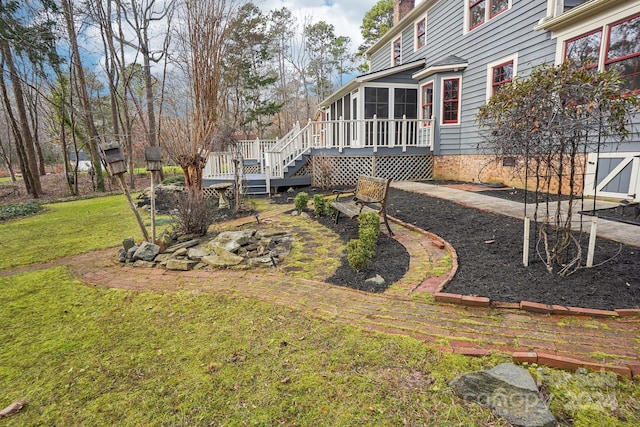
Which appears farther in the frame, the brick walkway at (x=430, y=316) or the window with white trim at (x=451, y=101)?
the window with white trim at (x=451, y=101)

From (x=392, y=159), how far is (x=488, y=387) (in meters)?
10.5

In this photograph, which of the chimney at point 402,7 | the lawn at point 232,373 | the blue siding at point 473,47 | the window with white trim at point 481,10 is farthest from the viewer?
the chimney at point 402,7

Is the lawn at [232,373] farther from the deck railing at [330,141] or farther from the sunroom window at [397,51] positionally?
the sunroom window at [397,51]

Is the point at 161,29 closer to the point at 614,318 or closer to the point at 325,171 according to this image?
the point at 325,171

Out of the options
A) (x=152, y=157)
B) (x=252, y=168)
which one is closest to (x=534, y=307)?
(x=152, y=157)

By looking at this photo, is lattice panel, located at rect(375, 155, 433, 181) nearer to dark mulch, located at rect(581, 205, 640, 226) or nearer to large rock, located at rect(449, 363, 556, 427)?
dark mulch, located at rect(581, 205, 640, 226)

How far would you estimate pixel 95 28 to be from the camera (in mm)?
15945

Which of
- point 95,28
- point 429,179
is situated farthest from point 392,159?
point 95,28

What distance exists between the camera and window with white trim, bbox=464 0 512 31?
946 cm

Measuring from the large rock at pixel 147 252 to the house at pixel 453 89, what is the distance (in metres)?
6.07

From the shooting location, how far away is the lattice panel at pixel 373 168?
37.0 ft

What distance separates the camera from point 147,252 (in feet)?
16.2

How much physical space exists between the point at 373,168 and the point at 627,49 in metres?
6.98

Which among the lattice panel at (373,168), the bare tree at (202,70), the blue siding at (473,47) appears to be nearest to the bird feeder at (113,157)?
the bare tree at (202,70)
